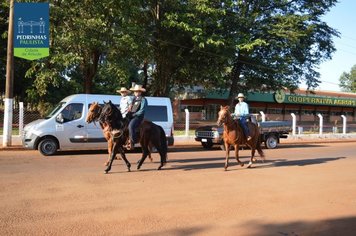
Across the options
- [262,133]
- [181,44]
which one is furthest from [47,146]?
[181,44]

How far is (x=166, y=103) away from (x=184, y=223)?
11697mm

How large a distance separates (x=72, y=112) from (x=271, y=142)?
1029 cm

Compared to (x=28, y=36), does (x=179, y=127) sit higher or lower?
lower

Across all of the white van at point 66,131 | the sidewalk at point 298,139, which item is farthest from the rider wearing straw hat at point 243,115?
the sidewalk at point 298,139

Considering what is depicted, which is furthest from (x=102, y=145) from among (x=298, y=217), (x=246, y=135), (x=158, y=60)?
(x=158, y=60)

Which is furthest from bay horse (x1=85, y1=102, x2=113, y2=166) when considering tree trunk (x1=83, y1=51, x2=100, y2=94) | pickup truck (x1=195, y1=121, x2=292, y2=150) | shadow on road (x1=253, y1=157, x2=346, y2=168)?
tree trunk (x1=83, y1=51, x2=100, y2=94)

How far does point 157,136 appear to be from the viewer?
470 inches

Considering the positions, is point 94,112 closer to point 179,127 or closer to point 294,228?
point 294,228

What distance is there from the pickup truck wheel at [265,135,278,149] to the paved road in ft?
27.1

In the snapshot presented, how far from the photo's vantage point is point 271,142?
21.4 m

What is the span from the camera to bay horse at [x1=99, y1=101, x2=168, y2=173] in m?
11.1

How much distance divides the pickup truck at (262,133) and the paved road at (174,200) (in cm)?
656

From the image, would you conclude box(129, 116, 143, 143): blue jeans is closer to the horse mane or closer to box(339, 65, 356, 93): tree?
the horse mane

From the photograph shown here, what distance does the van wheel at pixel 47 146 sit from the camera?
1517 cm
